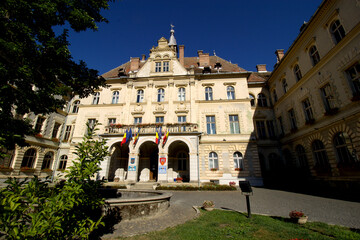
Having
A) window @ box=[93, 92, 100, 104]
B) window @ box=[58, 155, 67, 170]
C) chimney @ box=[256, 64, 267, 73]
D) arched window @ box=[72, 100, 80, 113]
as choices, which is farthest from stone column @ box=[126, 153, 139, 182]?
chimney @ box=[256, 64, 267, 73]

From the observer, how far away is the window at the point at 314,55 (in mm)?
15094

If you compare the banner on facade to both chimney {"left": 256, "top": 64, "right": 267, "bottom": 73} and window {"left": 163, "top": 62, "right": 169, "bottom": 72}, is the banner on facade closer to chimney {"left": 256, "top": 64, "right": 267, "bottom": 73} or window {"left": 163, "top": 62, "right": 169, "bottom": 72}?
window {"left": 163, "top": 62, "right": 169, "bottom": 72}

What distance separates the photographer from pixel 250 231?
5098mm

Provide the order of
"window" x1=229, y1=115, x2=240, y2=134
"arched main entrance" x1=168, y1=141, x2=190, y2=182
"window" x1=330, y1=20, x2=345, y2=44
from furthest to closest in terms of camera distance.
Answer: "window" x1=229, y1=115, x2=240, y2=134, "arched main entrance" x1=168, y1=141, x2=190, y2=182, "window" x1=330, y1=20, x2=345, y2=44

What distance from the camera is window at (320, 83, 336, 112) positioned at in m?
13.4

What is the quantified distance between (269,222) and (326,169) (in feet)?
39.1

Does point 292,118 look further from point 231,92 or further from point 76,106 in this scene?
point 76,106

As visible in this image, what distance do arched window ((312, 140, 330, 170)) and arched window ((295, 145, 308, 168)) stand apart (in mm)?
1582

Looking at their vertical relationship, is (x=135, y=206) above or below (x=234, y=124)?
below

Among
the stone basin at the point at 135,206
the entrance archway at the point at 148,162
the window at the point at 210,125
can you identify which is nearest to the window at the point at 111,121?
the entrance archway at the point at 148,162

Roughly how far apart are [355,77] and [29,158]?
31.6 meters

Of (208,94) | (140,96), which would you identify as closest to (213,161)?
(208,94)

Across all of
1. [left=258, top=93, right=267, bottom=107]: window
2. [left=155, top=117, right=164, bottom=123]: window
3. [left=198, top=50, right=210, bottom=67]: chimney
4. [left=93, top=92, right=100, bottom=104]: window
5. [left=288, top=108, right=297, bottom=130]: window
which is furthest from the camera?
[left=198, top=50, right=210, bottom=67]: chimney

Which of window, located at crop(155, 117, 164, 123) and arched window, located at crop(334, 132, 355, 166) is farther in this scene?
window, located at crop(155, 117, 164, 123)
